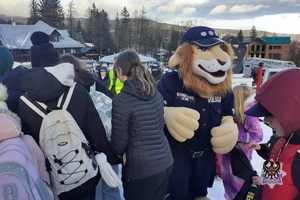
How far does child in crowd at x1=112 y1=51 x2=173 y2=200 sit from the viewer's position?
202 centimetres

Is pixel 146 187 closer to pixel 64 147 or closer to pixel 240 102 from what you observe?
pixel 64 147

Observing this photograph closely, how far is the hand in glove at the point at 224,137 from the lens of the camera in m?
2.55

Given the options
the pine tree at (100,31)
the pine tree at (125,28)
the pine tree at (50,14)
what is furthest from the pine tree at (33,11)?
the pine tree at (125,28)

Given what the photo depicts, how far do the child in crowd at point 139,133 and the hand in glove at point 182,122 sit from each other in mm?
290

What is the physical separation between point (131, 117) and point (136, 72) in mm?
347

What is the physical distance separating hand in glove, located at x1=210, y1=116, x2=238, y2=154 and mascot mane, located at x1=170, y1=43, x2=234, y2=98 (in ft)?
1.03

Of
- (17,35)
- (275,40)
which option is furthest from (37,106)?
(275,40)

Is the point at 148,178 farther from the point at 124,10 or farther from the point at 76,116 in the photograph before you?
the point at 124,10

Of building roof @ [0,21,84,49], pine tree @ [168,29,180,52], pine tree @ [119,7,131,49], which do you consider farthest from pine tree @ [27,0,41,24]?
pine tree @ [168,29,180,52]

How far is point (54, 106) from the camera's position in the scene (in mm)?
1765

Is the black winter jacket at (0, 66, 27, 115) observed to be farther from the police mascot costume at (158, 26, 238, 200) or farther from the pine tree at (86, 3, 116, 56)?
the pine tree at (86, 3, 116, 56)

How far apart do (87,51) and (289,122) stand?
41930 mm

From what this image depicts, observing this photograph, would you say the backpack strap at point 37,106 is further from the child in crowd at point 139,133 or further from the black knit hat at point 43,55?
the black knit hat at point 43,55

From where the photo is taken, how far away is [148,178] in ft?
7.04
